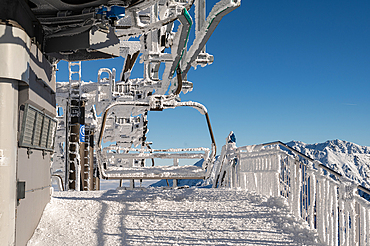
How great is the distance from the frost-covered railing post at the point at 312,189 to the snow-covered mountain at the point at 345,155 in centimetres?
17785

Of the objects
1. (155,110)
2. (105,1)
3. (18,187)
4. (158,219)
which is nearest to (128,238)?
(158,219)

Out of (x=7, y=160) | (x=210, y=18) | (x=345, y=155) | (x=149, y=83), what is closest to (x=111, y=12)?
(x=210, y=18)

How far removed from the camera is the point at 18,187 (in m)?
4.85

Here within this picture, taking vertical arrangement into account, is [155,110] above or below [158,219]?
above

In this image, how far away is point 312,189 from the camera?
538 cm

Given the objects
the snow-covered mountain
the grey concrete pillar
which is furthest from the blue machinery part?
the snow-covered mountain

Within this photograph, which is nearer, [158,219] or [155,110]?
[158,219]

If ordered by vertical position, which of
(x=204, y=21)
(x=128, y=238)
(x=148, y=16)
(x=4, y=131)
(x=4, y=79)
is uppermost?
(x=148, y=16)

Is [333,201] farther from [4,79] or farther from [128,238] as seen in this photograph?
[4,79]

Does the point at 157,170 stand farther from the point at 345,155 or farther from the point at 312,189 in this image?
the point at 345,155

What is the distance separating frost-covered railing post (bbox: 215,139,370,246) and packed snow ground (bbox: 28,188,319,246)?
11.1 inches

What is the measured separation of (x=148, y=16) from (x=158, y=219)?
221 inches

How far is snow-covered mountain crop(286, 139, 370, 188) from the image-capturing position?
17788 centimetres

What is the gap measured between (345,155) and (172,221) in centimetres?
20648
